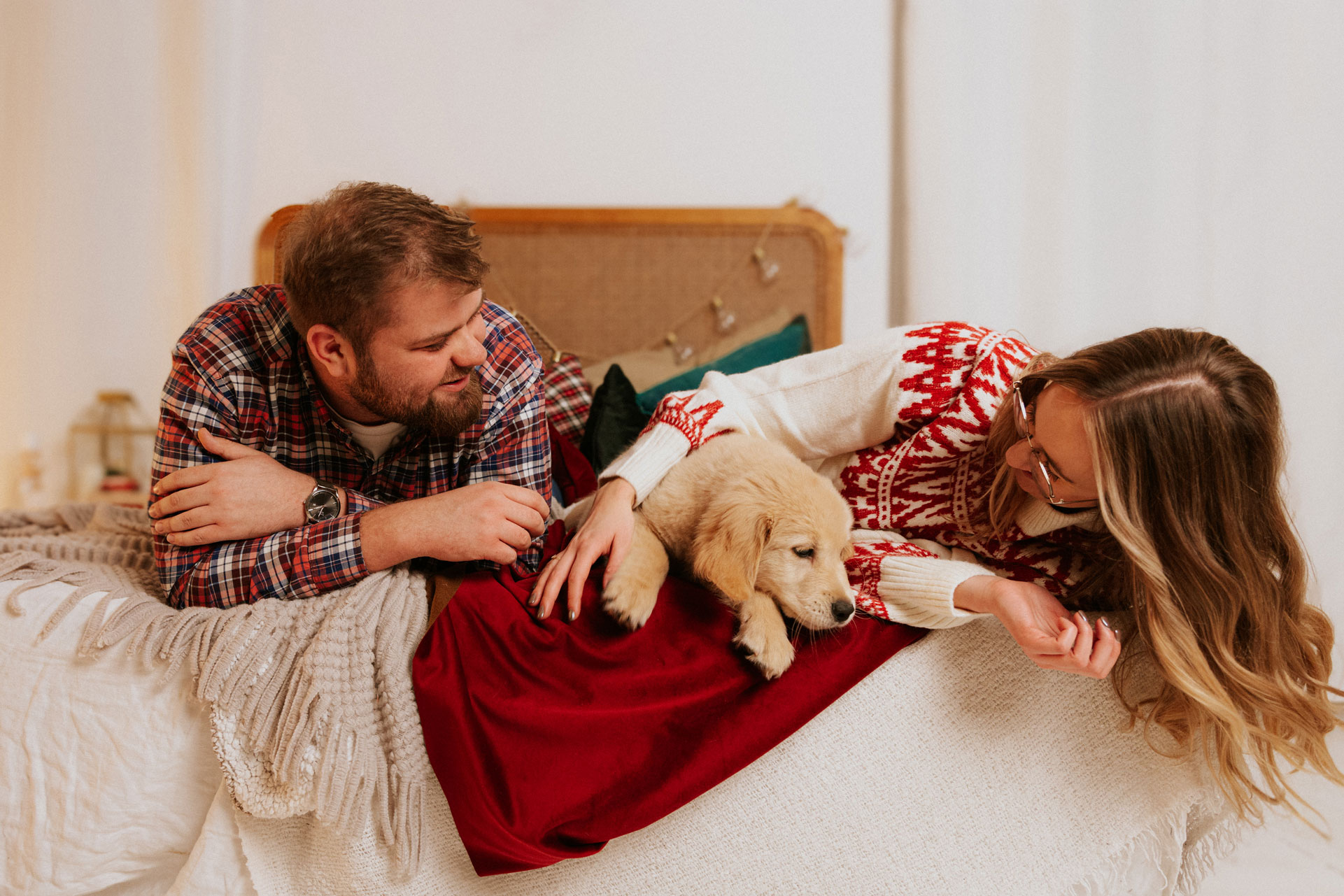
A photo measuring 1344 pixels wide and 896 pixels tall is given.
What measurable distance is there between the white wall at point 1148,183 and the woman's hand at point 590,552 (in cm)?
187

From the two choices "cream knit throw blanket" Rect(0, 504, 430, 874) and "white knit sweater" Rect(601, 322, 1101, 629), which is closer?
"cream knit throw blanket" Rect(0, 504, 430, 874)

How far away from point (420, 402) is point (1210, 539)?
1.34m

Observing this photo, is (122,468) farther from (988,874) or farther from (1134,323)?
(1134,323)

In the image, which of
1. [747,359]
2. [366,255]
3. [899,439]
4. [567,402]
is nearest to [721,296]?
[747,359]

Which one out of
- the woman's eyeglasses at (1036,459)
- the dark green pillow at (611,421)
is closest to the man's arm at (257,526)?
the dark green pillow at (611,421)

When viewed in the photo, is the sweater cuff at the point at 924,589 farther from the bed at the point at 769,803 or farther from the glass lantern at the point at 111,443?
the glass lantern at the point at 111,443

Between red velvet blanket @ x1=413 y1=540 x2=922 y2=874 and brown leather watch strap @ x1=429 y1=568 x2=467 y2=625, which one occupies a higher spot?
brown leather watch strap @ x1=429 y1=568 x2=467 y2=625

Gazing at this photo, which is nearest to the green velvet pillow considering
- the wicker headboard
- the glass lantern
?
the wicker headboard

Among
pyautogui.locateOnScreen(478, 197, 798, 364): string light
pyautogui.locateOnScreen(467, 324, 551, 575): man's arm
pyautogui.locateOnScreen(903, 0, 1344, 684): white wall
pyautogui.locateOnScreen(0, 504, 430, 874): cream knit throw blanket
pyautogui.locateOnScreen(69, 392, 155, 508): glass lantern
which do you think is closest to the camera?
pyautogui.locateOnScreen(0, 504, 430, 874): cream knit throw blanket

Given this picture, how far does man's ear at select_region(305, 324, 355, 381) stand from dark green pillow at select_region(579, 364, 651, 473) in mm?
697

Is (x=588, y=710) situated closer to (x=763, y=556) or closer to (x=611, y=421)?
(x=763, y=556)

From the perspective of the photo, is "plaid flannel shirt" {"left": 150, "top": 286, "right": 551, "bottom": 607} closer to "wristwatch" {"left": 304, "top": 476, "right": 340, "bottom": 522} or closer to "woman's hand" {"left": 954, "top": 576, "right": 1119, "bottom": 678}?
"wristwatch" {"left": 304, "top": 476, "right": 340, "bottom": 522}

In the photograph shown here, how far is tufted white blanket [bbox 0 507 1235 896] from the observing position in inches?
46.9

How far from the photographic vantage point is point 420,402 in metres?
1.38
